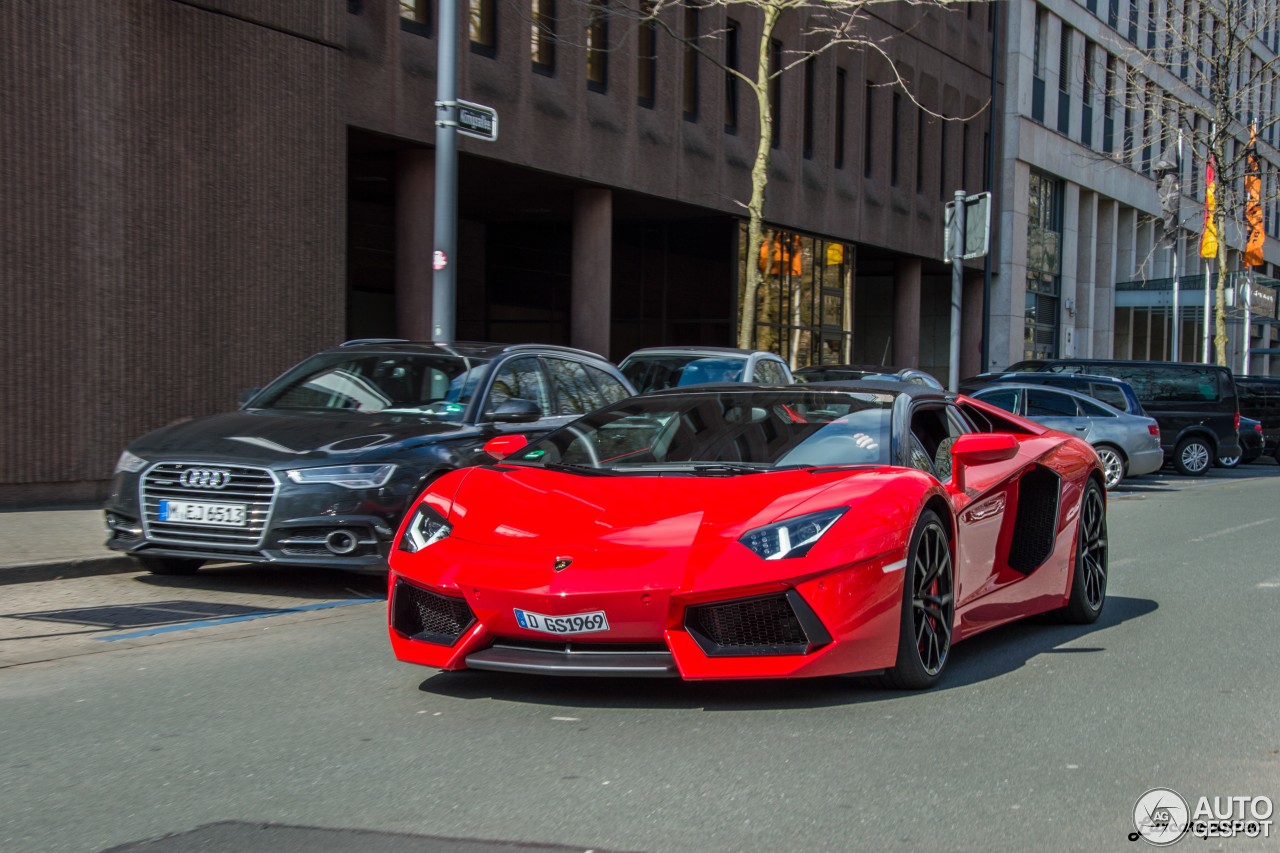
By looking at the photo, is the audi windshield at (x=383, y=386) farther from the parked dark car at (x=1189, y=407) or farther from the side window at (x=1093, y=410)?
the parked dark car at (x=1189, y=407)

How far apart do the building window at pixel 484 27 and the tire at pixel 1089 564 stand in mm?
14904

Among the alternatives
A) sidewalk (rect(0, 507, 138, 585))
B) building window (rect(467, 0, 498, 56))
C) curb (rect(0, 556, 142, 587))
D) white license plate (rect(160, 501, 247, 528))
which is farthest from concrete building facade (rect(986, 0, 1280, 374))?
white license plate (rect(160, 501, 247, 528))

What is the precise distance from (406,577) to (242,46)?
1165 centimetres

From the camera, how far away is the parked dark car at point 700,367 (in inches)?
635

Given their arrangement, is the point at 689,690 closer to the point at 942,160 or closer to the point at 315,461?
the point at 315,461

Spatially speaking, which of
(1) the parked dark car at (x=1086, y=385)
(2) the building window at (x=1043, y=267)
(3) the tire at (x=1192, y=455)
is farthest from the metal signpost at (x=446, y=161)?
(2) the building window at (x=1043, y=267)

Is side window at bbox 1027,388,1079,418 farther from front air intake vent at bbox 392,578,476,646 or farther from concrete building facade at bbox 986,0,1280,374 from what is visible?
concrete building facade at bbox 986,0,1280,374

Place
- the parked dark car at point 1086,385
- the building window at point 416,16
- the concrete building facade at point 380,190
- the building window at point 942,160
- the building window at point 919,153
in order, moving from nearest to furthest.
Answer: the concrete building facade at point 380,190 < the building window at point 416,16 < the parked dark car at point 1086,385 < the building window at point 919,153 < the building window at point 942,160

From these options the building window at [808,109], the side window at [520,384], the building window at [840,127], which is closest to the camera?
the side window at [520,384]

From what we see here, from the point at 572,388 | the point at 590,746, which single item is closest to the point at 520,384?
the point at 572,388

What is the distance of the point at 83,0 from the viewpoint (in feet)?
45.3

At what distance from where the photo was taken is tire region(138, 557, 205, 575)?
9.11m

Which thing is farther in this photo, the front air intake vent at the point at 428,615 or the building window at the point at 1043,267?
the building window at the point at 1043,267

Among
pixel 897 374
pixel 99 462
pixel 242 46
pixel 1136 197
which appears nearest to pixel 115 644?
pixel 99 462
